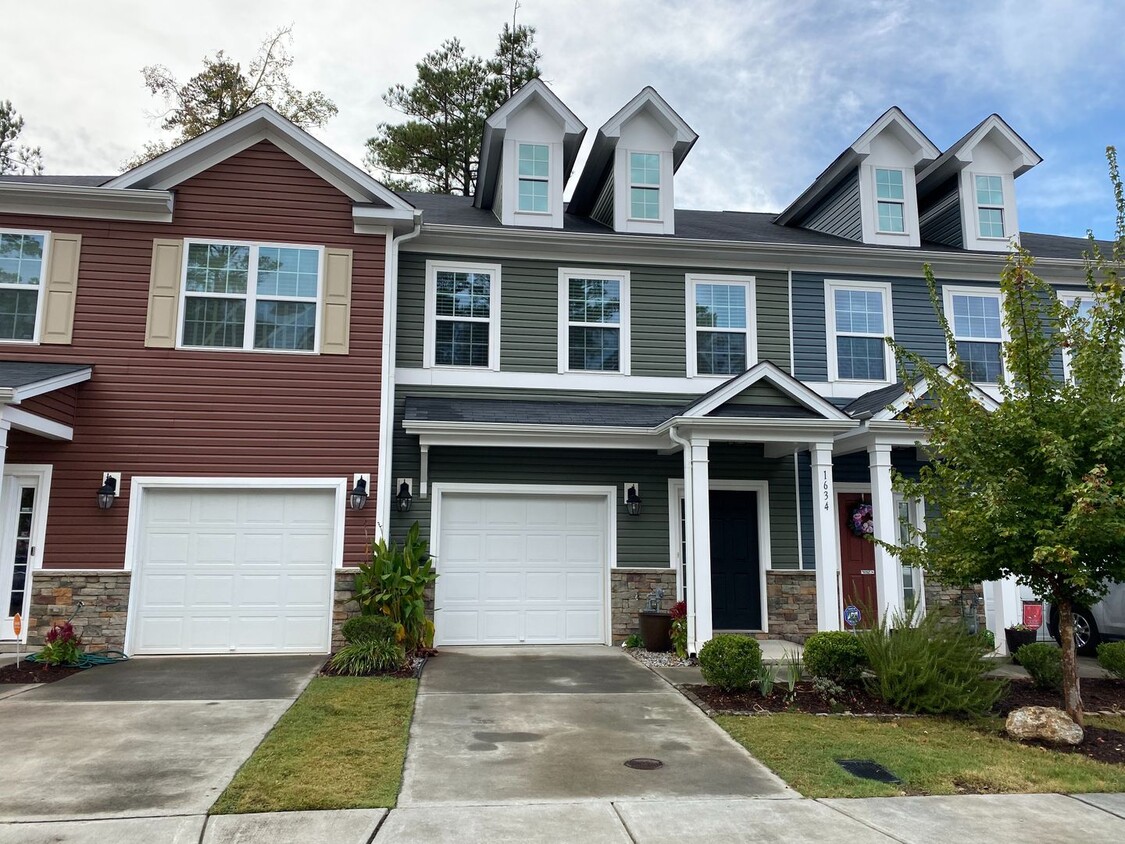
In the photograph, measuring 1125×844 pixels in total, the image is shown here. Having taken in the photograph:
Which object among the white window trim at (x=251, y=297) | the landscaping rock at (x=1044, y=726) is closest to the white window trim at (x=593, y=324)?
the white window trim at (x=251, y=297)

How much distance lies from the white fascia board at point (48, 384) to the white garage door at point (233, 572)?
5.24ft

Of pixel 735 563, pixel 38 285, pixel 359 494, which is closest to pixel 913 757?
pixel 735 563

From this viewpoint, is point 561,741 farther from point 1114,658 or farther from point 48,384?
point 48,384

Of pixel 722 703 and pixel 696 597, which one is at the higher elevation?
pixel 696 597

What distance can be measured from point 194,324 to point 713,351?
23.4 feet

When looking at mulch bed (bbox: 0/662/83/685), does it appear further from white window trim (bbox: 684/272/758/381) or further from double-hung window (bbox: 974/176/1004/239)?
double-hung window (bbox: 974/176/1004/239)

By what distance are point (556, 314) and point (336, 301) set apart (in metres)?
3.06

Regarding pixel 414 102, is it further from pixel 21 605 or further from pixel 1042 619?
pixel 1042 619

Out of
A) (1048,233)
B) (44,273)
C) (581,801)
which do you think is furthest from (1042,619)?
(44,273)

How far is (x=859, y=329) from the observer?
467 inches

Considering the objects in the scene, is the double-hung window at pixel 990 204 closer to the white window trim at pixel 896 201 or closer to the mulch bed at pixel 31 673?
the white window trim at pixel 896 201

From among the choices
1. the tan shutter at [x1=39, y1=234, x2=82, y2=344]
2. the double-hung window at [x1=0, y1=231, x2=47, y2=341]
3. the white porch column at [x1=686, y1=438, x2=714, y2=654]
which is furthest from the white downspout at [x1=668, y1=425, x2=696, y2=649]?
the double-hung window at [x1=0, y1=231, x2=47, y2=341]

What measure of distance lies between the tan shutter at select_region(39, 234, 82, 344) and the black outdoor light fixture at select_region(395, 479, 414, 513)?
449 cm

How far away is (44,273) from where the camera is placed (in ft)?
32.2
